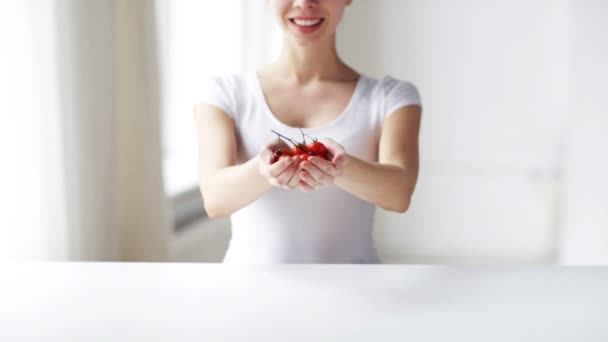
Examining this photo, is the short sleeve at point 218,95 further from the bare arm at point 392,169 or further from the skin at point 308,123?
the bare arm at point 392,169

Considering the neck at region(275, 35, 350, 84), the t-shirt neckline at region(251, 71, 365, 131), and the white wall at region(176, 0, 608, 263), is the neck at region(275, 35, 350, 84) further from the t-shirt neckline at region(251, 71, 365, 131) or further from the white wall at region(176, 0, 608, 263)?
the white wall at region(176, 0, 608, 263)

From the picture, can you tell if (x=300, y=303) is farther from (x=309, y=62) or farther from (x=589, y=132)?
(x=589, y=132)

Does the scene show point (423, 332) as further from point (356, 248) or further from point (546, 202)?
point (546, 202)

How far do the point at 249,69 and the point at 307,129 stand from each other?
4.82ft

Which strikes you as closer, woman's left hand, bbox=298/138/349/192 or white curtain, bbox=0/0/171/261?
woman's left hand, bbox=298/138/349/192

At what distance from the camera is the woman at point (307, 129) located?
2.61ft

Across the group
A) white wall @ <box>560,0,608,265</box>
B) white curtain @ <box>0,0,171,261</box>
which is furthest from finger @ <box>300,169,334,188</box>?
white wall @ <box>560,0,608,265</box>

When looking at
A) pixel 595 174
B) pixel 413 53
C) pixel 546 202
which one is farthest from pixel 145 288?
pixel 546 202

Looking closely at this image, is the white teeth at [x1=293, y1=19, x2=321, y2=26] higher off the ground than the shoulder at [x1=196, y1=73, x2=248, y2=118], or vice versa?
the white teeth at [x1=293, y1=19, x2=321, y2=26]

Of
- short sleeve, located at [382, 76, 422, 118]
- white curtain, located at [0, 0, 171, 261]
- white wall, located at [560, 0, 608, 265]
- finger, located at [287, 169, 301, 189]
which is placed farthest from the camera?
white wall, located at [560, 0, 608, 265]

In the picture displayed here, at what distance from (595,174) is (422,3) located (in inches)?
44.3

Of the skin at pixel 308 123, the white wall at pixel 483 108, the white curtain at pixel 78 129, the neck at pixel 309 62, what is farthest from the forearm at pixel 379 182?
the white wall at pixel 483 108

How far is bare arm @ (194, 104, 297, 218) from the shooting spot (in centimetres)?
72

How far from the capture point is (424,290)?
62 centimetres
